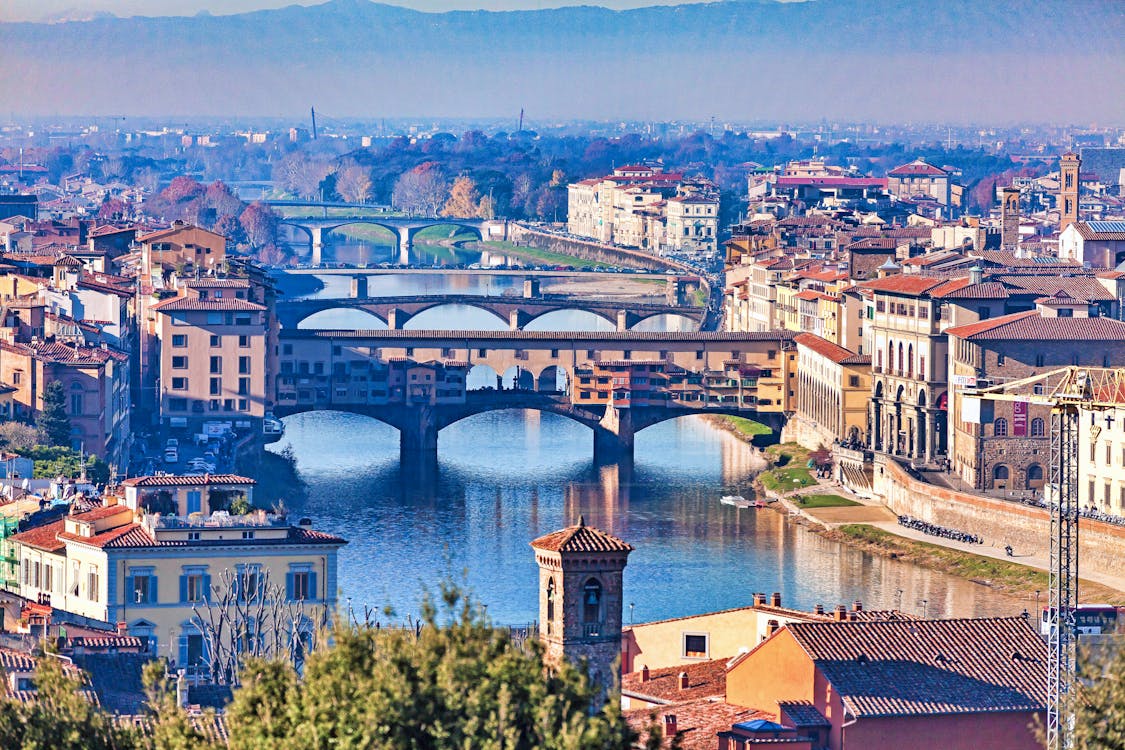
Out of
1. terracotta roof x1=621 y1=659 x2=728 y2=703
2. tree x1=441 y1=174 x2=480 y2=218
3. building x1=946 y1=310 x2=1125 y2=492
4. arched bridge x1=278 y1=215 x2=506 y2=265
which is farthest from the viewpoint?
tree x1=441 y1=174 x2=480 y2=218

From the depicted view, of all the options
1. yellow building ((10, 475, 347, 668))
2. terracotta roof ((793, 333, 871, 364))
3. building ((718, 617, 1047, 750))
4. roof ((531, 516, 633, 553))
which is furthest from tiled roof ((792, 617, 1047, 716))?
terracotta roof ((793, 333, 871, 364))

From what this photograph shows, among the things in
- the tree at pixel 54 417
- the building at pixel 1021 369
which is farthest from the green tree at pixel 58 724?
the building at pixel 1021 369

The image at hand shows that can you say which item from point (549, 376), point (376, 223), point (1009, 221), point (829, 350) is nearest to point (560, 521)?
point (829, 350)

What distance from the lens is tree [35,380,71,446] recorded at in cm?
2930

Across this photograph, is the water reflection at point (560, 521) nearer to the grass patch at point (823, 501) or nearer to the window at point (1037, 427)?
the grass patch at point (823, 501)

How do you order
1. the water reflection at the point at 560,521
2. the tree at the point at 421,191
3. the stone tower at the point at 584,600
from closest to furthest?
1. the stone tower at the point at 584,600
2. the water reflection at the point at 560,521
3. the tree at the point at 421,191

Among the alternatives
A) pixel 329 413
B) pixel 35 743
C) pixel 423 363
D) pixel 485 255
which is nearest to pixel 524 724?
pixel 35 743

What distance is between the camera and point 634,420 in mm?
37562

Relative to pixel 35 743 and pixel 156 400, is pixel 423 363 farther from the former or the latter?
pixel 35 743

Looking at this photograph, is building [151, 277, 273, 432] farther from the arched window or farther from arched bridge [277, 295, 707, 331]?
the arched window

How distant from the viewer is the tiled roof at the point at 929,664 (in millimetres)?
14266

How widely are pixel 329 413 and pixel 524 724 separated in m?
32.4

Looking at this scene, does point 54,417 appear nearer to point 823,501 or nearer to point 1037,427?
point 823,501

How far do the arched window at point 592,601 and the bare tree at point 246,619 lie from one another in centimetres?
297
